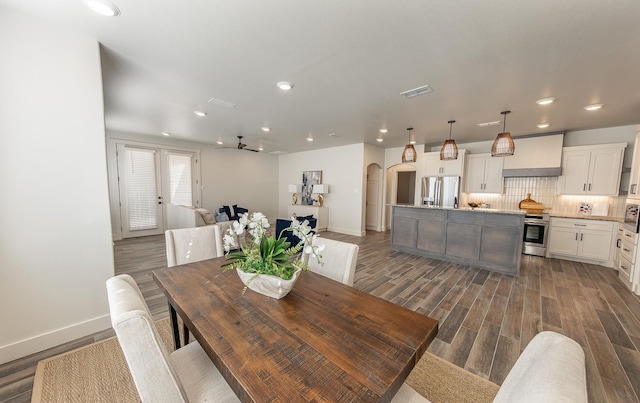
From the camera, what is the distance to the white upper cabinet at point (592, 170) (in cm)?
427

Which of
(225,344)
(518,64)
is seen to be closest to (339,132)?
(518,64)

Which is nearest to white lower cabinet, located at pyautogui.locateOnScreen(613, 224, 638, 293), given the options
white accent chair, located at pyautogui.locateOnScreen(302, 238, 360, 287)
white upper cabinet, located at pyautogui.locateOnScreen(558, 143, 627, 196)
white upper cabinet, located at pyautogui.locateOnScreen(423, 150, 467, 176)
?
white upper cabinet, located at pyautogui.locateOnScreen(558, 143, 627, 196)

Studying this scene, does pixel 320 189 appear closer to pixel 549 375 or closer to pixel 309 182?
pixel 309 182

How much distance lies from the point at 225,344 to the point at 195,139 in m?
6.58

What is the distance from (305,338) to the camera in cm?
102

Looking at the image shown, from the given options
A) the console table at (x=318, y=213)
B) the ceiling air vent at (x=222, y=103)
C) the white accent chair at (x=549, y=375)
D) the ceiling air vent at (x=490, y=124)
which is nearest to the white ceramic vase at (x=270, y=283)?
the white accent chair at (x=549, y=375)

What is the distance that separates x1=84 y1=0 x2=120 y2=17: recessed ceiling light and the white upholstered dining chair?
68.2 inches

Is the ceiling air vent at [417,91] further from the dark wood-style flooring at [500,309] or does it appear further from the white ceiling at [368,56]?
the dark wood-style flooring at [500,309]

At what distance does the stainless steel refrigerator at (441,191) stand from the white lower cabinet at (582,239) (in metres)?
1.83

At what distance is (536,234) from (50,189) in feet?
24.0

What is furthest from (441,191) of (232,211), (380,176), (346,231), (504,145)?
(232,211)

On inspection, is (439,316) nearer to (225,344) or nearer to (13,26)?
(225,344)

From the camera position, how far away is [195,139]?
6.39 m

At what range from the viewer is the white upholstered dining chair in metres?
2.23
